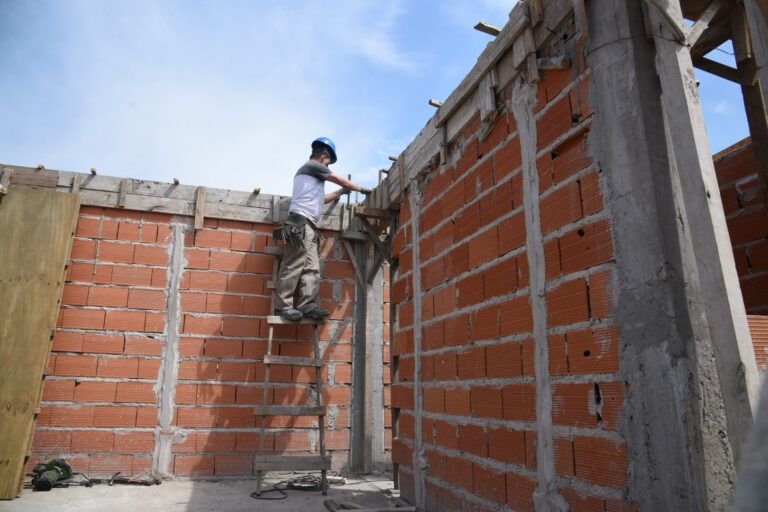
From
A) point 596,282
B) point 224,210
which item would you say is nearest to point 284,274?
point 224,210

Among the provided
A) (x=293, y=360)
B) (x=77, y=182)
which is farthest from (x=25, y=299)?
(x=293, y=360)

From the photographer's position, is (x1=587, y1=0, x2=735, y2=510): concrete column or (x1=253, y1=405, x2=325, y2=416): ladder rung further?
(x1=253, y1=405, x2=325, y2=416): ladder rung

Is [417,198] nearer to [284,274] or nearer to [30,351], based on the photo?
[284,274]

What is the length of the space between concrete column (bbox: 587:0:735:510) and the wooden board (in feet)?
15.1

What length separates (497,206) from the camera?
3143 millimetres

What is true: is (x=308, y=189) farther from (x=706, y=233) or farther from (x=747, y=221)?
(x=706, y=233)

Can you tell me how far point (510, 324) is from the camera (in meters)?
2.90

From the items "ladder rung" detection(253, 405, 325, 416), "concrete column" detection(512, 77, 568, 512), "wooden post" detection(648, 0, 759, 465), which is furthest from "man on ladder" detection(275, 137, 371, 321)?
"wooden post" detection(648, 0, 759, 465)

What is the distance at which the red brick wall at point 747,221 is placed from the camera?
3.20m

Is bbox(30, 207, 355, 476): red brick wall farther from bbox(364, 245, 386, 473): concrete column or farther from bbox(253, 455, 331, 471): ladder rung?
bbox(253, 455, 331, 471): ladder rung

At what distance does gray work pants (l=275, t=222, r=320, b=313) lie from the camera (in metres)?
5.30

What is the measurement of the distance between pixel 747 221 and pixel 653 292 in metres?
1.98

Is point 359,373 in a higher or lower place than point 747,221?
lower

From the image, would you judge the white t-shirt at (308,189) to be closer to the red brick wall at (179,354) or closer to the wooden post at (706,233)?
the red brick wall at (179,354)
